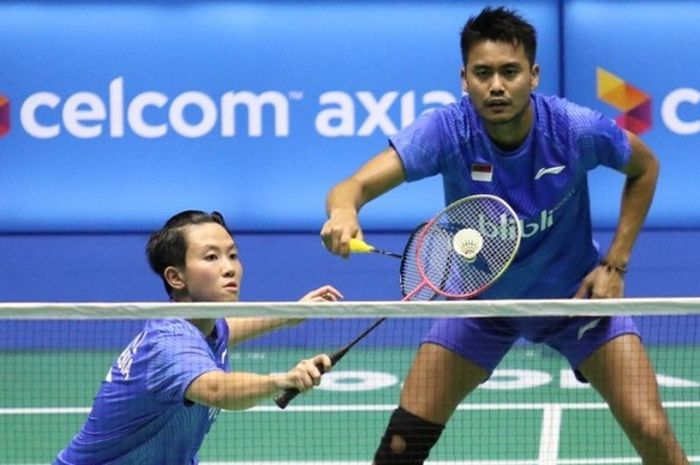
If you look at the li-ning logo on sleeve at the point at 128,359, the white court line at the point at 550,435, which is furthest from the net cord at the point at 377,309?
the white court line at the point at 550,435

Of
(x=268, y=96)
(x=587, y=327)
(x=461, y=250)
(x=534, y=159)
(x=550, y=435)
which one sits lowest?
(x=550, y=435)

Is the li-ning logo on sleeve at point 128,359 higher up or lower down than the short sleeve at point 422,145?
lower down

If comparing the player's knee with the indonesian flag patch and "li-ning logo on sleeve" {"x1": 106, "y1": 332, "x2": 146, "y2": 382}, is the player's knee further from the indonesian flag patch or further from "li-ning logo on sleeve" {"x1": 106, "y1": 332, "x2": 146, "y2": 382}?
"li-ning logo on sleeve" {"x1": 106, "y1": 332, "x2": 146, "y2": 382}

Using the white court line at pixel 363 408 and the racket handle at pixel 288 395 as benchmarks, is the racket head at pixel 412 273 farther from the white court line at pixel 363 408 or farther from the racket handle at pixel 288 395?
the white court line at pixel 363 408

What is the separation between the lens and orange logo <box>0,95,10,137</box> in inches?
425

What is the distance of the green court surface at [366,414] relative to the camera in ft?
23.3

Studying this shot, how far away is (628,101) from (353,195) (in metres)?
5.94

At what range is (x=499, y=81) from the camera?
5395 mm

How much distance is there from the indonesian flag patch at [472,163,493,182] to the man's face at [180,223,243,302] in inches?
36.4

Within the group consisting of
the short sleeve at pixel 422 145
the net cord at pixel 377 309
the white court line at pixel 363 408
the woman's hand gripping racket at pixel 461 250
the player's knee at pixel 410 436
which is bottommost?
the white court line at pixel 363 408

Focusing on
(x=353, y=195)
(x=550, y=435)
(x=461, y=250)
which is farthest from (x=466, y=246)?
(x=550, y=435)

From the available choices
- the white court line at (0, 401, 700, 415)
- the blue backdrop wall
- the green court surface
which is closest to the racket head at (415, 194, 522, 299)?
the green court surface

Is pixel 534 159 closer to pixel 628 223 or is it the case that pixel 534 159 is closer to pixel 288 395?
pixel 628 223

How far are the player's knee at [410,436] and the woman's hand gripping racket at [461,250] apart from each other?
0.38 m
